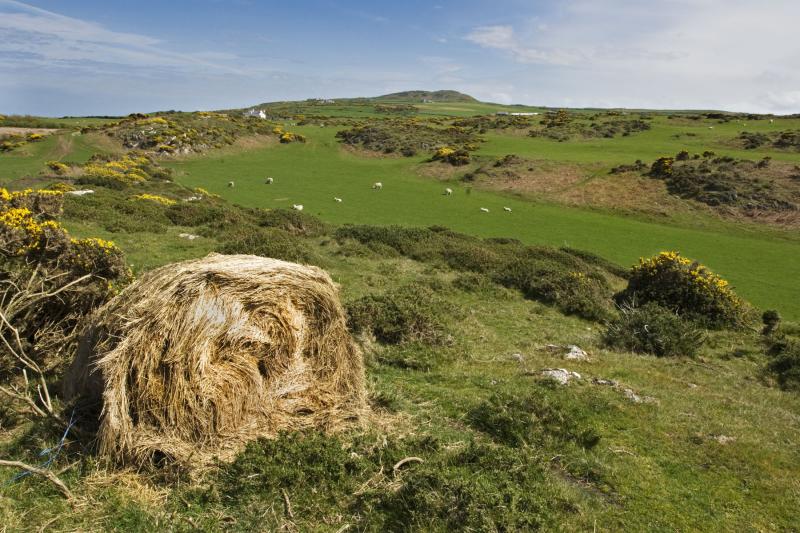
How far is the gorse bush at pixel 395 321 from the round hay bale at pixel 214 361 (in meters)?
3.75

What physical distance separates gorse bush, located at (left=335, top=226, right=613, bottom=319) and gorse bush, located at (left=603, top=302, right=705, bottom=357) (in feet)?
8.88

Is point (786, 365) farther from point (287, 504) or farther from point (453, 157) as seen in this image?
point (453, 157)

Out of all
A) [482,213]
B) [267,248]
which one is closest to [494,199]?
Answer: [482,213]

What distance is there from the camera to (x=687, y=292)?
16938mm

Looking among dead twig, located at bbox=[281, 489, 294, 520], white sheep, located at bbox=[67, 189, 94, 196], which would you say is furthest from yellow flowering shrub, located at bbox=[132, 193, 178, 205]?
dead twig, located at bbox=[281, 489, 294, 520]

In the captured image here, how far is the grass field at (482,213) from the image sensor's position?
82.1 ft

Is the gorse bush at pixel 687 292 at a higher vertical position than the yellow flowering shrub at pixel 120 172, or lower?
lower

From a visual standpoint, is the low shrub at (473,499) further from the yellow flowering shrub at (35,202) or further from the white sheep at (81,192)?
the white sheep at (81,192)

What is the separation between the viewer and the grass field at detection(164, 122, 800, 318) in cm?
2502

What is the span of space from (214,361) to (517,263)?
15.6m

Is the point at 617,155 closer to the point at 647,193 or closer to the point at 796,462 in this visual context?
the point at 647,193

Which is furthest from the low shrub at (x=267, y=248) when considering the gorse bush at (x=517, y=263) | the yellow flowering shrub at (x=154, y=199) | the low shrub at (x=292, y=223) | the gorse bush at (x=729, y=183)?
the gorse bush at (x=729, y=183)

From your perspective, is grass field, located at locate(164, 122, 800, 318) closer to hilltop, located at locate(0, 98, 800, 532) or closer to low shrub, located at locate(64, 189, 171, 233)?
hilltop, located at locate(0, 98, 800, 532)

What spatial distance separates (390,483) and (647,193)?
38.8 metres
